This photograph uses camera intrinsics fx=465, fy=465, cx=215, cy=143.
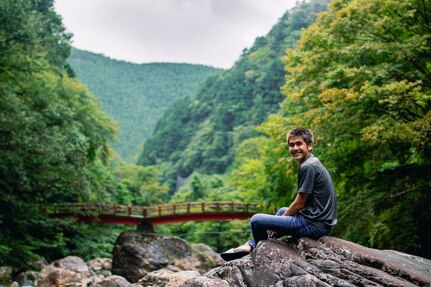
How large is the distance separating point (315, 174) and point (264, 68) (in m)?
79.1

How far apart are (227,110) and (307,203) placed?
7683cm

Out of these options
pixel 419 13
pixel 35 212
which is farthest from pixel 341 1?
pixel 35 212

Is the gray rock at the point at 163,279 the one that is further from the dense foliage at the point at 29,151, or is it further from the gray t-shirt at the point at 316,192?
the dense foliage at the point at 29,151

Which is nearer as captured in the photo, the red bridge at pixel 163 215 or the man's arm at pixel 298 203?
the man's arm at pixel 298 203

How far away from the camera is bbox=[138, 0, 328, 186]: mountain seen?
252 feet

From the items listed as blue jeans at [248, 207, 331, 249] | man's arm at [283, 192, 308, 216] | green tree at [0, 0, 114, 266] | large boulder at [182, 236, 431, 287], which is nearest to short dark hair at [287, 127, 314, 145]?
man's arm at [283, 192, 308, 216]

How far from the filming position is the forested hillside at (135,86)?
133 m

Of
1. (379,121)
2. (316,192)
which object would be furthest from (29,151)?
(316,192)

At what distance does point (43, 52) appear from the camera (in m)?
28.5

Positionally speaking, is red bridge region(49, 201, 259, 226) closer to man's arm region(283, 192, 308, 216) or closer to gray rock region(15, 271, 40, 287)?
gray rock region(15, 271, 40, 287)

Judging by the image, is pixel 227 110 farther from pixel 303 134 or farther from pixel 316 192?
pixel 316 192

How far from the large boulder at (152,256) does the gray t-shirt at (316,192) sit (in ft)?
52.4

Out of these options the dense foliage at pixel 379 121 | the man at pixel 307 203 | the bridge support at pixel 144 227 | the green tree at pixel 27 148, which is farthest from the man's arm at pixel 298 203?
the bridge support at pixel 144 227

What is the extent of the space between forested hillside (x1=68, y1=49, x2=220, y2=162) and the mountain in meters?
30.3
